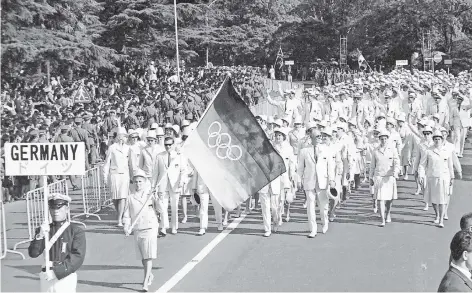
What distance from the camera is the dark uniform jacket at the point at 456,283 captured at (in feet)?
19.2

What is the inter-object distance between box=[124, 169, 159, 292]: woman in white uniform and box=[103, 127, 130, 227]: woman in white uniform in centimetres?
403

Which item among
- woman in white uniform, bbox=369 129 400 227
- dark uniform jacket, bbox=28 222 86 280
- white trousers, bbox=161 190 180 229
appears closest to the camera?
dark uniform jacket, bbox=28 222 86 280

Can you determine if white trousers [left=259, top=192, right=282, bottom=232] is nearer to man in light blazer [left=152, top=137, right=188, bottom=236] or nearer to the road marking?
the road marking

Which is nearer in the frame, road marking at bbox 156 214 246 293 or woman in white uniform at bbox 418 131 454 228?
road marking at bbox 156 214 246 293

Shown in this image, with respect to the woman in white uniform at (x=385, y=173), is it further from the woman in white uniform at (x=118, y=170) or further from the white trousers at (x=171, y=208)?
the woman in white uniform at (x=118, y=170)

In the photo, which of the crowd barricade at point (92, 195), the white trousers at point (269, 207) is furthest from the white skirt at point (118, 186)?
the white trousers at point (269, 207)

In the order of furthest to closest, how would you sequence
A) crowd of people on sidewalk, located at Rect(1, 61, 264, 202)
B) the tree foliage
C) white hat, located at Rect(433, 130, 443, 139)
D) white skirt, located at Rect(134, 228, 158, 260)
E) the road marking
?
the tree foliage < crowd of people on sidewalk, located at Rect(1, 61, 264, 202) < white hat, located at Rect(433, 130, 443, 139) < the road marking < white skirt, located at Rect(134, 228, 158, 260)

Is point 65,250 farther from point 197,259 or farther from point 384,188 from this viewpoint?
point 384,188

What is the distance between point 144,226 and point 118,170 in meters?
4.63

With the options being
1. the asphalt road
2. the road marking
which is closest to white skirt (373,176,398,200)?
the asphalt road

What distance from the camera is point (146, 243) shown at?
10.5m

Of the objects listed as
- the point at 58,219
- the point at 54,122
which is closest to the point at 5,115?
the point at 54,122

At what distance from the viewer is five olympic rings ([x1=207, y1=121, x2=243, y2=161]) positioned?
10812 millimetres

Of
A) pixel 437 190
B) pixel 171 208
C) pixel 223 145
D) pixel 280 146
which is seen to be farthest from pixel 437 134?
pixel 223 145
